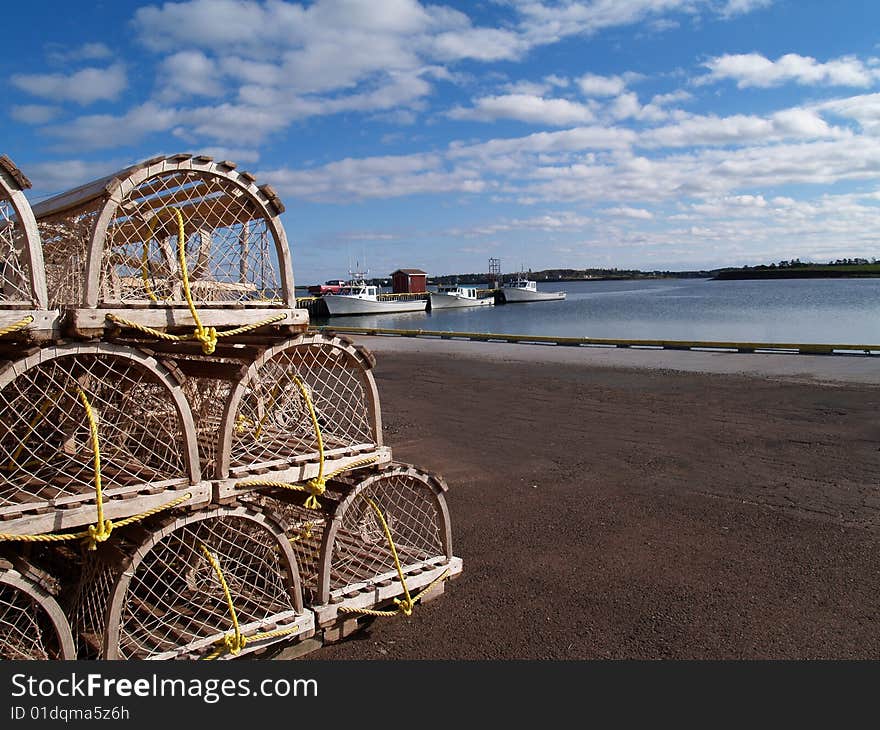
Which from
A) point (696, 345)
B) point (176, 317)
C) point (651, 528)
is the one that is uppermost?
point (176, 317)

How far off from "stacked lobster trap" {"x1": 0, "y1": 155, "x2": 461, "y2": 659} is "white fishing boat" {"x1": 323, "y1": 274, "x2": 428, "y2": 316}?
53462 millimetres

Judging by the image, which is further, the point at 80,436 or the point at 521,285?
the point at 521,285

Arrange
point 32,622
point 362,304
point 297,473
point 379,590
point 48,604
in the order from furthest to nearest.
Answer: point 362,304
point 379,590
point 297,473
point 32,622
point 48,604

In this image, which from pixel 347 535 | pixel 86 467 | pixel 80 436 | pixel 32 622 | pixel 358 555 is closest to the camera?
pixel 32 622

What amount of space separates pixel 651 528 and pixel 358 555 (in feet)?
8.43

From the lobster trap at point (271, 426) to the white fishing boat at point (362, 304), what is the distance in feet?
174

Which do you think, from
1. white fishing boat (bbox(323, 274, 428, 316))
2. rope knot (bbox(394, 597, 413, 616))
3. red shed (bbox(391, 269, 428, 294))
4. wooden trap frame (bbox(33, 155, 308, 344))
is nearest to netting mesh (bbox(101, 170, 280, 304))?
wooden trap frame (bbox(33, 155, 308, 344))

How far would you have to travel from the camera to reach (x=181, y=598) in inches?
150

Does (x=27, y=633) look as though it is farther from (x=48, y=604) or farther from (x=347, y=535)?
(x=347, y=535)

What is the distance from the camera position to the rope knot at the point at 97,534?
303cm

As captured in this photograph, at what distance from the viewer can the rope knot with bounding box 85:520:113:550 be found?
9.95 feet

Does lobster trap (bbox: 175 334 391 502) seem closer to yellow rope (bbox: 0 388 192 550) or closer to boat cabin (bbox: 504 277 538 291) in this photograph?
yellow rope (bbox: 0 388 192 550)

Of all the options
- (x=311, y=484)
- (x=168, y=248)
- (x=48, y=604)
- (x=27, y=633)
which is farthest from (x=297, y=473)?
(x=168, y=248)

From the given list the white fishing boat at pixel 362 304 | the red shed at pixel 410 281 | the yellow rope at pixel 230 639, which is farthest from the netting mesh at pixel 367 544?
the red shed at pixel 410 281
